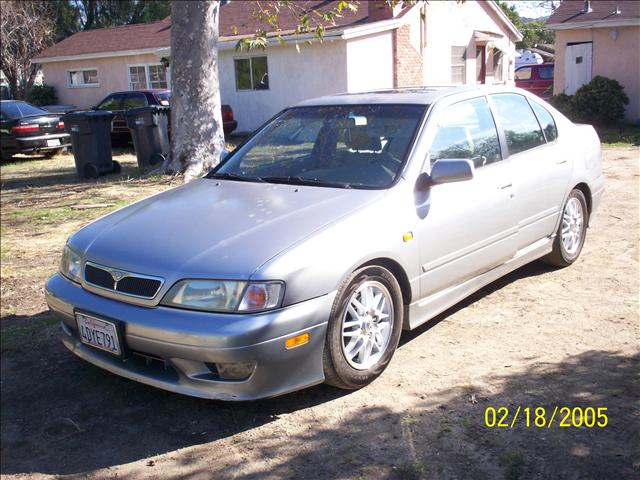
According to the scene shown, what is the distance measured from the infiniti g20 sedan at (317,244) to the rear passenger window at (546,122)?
0.03 metres

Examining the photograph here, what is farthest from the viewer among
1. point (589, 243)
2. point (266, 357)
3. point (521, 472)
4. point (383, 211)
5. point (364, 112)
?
point (589, 243)

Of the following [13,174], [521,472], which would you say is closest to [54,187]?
[13,174]

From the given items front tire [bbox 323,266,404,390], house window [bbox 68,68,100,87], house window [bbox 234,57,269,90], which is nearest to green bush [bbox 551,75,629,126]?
house window [bbox 234,57,269,90]

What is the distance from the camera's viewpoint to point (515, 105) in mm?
5512

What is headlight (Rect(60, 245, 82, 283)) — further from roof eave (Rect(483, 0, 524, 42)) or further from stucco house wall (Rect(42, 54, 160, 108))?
roof eave (Rect(483, 0, 524, 42))

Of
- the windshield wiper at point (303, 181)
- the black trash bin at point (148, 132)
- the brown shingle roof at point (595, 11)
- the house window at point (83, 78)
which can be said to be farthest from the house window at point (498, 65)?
the windshield wiper at point (303, 181)

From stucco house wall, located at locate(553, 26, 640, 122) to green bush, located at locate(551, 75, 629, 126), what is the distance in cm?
61

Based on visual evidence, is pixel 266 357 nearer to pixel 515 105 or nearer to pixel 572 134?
pixel 515 105

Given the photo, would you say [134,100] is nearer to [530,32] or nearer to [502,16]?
[502,16]

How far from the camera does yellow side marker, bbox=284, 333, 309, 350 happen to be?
3.45 m

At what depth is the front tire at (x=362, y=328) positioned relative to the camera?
3699 mm

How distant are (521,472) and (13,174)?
44.0ft

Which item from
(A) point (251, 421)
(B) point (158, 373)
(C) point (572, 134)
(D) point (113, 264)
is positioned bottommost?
(A) point (251, 421)

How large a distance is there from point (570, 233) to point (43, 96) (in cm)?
2605
